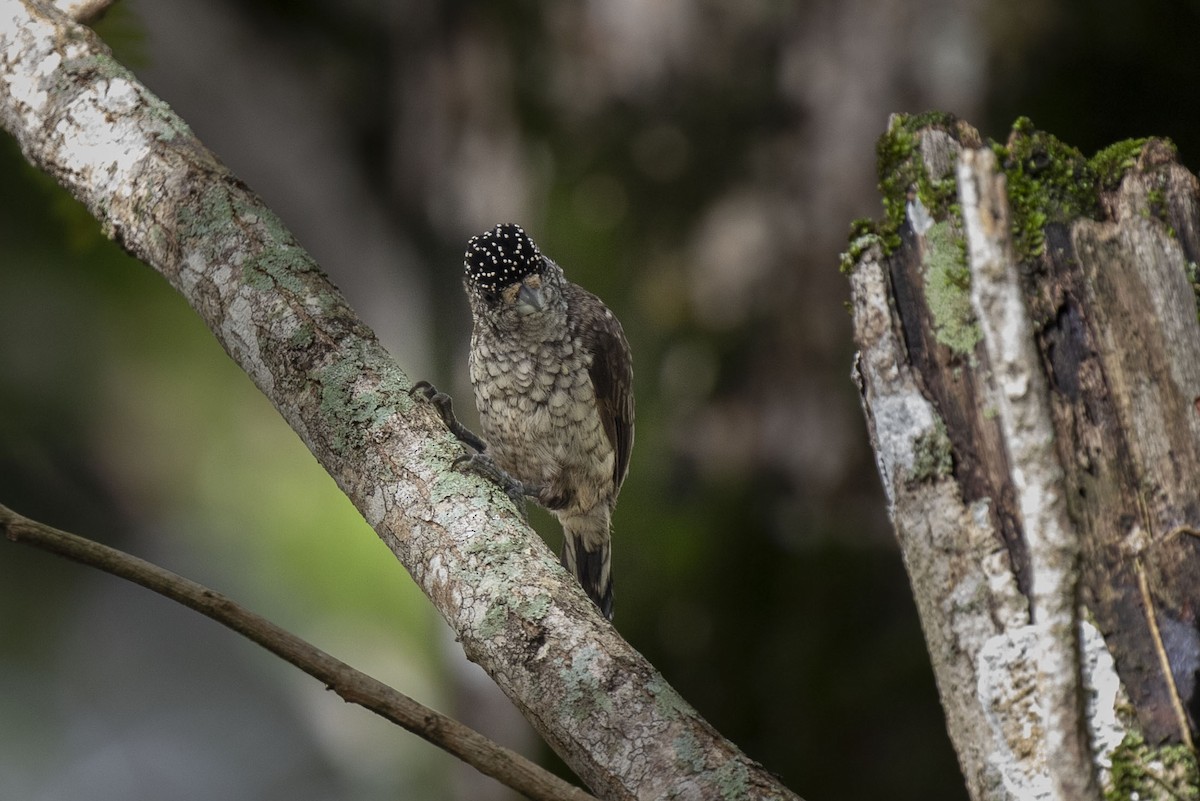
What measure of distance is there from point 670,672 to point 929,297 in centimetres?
322

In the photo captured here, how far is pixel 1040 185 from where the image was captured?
1.68 meters

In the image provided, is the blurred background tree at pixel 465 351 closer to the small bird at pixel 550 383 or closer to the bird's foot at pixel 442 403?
the small bird at pixel 550 383

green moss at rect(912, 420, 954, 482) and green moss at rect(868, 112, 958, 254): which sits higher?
green moss at rect(868, 112, 958, 254)

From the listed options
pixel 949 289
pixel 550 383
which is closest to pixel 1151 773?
pixel 949 289

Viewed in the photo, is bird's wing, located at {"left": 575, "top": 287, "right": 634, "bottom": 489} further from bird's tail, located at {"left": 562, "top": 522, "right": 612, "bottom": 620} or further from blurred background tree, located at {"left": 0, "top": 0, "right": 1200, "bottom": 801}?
blurred background tree, located at {"left": 0, "top": 0, "right": 1200, "bottom": 801}

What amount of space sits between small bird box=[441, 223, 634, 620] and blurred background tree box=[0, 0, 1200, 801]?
22.9 inches

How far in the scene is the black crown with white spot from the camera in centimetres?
370

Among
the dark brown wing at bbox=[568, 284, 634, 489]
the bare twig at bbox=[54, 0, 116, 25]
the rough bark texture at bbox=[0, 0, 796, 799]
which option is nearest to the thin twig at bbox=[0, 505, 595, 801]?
the rough bark texture at bbox=[0, 0, 796, 799]

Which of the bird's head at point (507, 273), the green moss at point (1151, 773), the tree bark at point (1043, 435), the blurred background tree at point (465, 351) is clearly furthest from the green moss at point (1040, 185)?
the blurred background tree at point (465, 351)

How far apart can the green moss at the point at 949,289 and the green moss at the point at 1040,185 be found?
0.09m

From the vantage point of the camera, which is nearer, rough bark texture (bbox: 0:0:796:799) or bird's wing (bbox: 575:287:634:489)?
rough bark texture (bbox: 0:0:796:799)

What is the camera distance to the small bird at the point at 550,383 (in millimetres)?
3879

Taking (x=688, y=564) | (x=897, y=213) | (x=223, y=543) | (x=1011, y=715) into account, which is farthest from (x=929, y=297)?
(x=223, y=543)

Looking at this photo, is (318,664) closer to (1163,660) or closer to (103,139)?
(1163,660)
